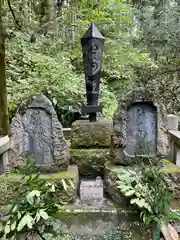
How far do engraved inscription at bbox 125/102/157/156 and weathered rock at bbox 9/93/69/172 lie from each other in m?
0.74

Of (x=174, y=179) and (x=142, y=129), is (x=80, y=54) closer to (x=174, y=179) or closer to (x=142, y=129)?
(x=142, y=129)

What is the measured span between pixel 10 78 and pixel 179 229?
467 cm

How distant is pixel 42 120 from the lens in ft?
7.61

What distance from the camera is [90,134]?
9.66 feet

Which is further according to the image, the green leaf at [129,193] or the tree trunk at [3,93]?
the tree trunk at [3,93]

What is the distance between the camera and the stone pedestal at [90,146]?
290cm

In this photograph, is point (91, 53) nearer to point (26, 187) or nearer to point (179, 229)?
point (26, 187)

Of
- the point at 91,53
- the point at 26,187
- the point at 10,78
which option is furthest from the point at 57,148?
the point at 10,78

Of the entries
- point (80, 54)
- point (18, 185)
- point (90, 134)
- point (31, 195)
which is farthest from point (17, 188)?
point (80, 54)

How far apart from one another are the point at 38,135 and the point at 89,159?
86 centimetres

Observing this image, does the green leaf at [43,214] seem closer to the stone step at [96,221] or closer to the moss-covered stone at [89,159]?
the stone step at [96,221]

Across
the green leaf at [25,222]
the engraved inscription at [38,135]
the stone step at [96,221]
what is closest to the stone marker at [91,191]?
the stone step at [96,221]

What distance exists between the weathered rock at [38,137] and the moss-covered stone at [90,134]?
582mm

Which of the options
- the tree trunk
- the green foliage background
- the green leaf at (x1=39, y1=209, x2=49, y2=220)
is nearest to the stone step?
the green leaf at (x1=39, y1=209, x2=49, y2=220)
